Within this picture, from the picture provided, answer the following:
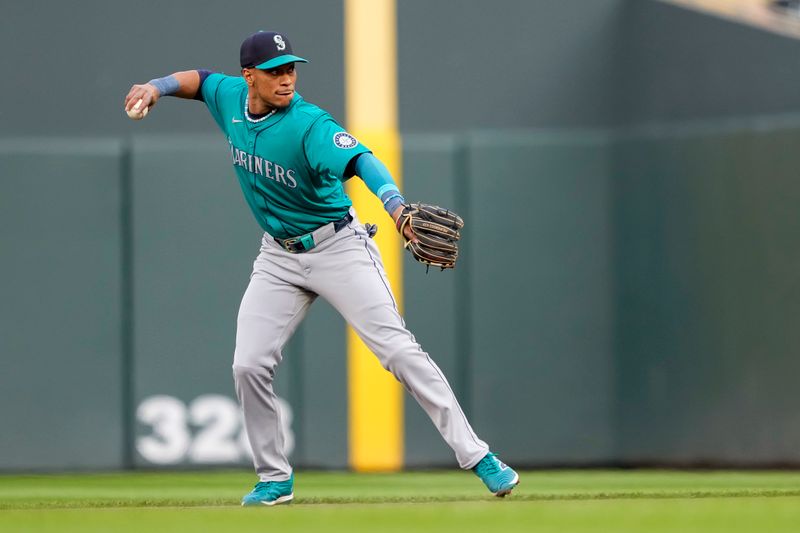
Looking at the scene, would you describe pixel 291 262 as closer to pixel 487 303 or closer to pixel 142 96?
pixel 142 96

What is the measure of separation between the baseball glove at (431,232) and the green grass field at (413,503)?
97cm

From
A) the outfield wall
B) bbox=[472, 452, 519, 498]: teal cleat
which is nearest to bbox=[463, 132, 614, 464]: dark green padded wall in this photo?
the outfield wall

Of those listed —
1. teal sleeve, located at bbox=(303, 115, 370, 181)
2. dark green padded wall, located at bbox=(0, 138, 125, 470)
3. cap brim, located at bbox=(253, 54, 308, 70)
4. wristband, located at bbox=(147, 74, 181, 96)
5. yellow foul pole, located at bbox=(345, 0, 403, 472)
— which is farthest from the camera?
yellow foul pole, located at bbox=(345, 0, 403, 472)

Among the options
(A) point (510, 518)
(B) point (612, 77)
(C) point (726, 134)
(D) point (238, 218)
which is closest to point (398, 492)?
(A) point (510, 518)

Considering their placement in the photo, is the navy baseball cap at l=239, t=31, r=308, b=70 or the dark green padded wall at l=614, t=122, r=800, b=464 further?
the dark green padded wall at l=614, t=122, r=800, b=464

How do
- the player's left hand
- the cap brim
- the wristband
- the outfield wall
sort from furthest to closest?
1. the outfield wall
2. the wristband
3. the cap brim
4. the player's left hand

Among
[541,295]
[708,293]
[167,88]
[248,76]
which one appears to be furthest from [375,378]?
[248,76]

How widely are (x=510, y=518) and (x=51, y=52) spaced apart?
17.1 ft

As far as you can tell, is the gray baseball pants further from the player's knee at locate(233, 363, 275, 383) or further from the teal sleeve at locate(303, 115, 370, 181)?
the teal sleeve at locate(303, 115, 370, 181)

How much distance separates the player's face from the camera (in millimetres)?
5930

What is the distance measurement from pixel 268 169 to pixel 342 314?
2.20ft

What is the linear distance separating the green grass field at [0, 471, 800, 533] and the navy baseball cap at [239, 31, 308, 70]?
1775mm

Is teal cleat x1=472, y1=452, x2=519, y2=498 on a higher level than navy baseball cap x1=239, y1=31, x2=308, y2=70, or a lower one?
lower

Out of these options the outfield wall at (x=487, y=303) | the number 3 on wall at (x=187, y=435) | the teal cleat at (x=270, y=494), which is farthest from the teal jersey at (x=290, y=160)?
the number 3 on wall at (x=187, y=435)
